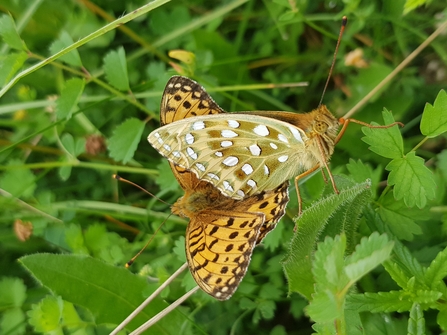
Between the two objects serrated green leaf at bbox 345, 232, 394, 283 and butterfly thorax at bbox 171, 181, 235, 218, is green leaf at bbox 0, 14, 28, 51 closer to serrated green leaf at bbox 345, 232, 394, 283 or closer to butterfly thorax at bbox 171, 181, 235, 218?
butterfly thorax at bbox 171, 181, 235, 218

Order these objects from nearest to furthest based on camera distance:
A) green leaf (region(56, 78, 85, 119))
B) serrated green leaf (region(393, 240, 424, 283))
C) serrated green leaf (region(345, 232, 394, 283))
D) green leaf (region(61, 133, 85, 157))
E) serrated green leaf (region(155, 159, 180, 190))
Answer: serrated green leaf (region(345, 232, 394, 283)), serrated green leaf (region(393, 240, 424, 283)), green leaf (region(56, 78, 85, 119)), serrated green leaf (region(155, 159, 180, 190)), green leaf (region(61, 133, 85, 157))

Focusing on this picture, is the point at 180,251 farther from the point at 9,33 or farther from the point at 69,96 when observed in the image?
the point at 9,33

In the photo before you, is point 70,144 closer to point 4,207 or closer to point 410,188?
point 4,207

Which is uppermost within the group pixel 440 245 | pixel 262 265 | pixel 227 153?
pixel 227 153

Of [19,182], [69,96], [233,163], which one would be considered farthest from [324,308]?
[19,182]

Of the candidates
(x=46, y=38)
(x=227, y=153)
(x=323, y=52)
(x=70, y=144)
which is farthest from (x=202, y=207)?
(x=46, y=38)

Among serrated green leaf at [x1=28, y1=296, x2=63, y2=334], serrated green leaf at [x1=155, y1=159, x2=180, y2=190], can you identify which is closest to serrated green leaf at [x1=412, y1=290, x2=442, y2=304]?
serrated green leaf at [x1=155, y1=159, x2=180, y2=190]

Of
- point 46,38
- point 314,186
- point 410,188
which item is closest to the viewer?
point 410,188
